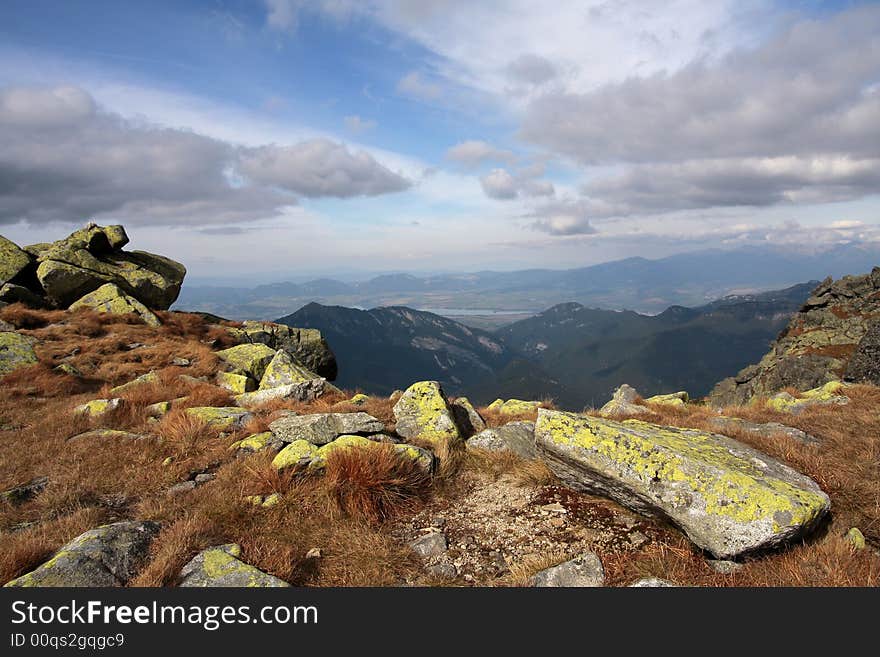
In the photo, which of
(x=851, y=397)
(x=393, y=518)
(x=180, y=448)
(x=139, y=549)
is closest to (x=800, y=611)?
(x=393, y=518)

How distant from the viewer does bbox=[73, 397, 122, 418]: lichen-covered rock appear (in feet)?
37.6

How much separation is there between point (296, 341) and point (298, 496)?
22786 mm

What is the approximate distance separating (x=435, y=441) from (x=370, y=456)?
7.75 feet

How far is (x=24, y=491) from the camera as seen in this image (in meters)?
7.34

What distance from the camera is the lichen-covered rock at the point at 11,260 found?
24531 mm

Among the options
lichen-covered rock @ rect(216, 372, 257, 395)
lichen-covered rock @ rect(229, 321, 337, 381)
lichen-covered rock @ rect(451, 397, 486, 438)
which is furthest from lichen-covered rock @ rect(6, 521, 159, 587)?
lichen-covered rock @ rect(229, 321, 337, 381)

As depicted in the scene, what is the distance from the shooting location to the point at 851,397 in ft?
51.8

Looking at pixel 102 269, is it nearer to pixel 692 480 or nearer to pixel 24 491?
pixel 24 491

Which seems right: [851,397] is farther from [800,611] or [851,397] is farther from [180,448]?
[180,448]

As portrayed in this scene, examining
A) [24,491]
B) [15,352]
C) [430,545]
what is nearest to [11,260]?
[15,352]

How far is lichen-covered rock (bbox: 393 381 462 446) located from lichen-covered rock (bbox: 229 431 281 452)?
310cm

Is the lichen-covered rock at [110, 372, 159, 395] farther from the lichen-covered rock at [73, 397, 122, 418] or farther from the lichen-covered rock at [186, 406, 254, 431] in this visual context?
the lichen-covered rock at [186, 406, 254, 431]

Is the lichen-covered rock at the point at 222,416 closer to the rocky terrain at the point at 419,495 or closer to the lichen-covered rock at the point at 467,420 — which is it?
the rocky terrain at the point at 419,495

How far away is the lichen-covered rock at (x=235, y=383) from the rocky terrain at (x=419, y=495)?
7.74 ft
